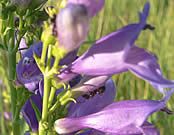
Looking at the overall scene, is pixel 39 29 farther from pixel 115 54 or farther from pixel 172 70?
pixel 172 70

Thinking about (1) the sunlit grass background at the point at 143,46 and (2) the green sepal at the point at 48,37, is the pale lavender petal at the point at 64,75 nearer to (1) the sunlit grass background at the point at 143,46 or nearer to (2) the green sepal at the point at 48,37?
(2) the green sepal at the point at 48,37

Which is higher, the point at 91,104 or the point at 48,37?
the point at 48,37

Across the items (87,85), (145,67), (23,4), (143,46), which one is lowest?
(143,46)

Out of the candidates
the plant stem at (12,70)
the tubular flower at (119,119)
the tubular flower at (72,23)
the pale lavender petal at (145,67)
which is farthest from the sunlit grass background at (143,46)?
the tubular flower at (72,23)

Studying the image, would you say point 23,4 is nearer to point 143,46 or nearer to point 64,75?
point 64,75

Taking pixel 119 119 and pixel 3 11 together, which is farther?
pixel 3 11

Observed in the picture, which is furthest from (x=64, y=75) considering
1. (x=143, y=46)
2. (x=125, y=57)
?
(x=143, y=46)
